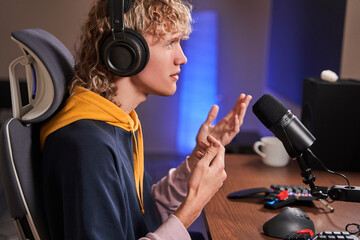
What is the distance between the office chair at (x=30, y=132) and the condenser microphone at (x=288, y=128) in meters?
0.47

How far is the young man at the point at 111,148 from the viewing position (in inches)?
35.6

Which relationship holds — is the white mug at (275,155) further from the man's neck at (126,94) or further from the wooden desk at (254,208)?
the man's neck at (126,94)

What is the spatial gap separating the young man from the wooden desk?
12cm

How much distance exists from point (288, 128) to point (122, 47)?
Result: 0.42m

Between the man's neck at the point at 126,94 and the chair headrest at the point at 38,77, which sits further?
the man's neck at the point at 126,94

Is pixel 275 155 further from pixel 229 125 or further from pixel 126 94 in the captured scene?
pixel 126 94

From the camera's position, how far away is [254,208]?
1.24 m

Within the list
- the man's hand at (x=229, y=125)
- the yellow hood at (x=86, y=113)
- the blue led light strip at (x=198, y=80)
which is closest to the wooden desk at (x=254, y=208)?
the man's hand at (x=229, y=125)

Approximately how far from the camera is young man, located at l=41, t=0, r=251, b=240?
0.91m

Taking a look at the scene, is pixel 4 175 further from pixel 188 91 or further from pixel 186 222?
pixel 188 91

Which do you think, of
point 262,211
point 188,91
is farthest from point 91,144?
point 188,91

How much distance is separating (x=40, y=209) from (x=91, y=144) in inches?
6.9

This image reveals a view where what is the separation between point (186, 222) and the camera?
3.38ft

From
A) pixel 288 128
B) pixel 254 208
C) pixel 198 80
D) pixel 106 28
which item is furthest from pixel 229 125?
pixel 198 80
